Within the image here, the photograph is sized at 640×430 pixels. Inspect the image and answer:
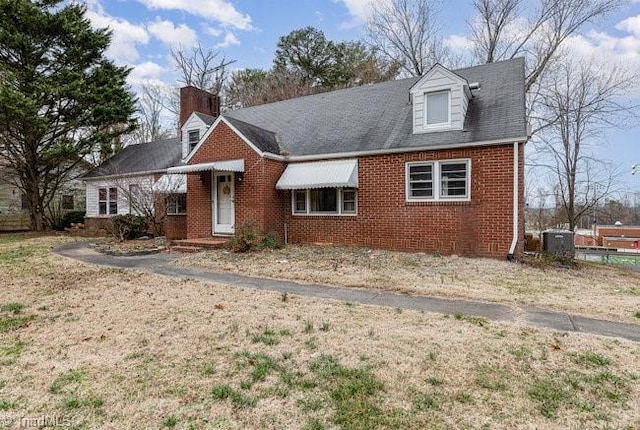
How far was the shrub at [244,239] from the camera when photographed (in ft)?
44.0

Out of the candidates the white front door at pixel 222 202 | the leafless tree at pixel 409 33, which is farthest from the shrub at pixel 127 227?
the leafless tree at pixel 409 33

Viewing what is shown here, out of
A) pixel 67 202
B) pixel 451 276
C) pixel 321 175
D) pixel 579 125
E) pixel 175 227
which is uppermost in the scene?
pixel 579 125

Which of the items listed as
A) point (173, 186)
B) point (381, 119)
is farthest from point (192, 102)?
point (381, 119)

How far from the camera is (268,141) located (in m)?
16.1

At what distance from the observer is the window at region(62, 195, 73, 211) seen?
28828mm

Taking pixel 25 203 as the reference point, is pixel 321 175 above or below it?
above

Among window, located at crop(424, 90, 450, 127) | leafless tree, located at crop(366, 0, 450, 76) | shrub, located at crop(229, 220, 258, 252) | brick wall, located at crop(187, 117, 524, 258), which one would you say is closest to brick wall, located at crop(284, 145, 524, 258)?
brick wall, located at crop(187, 117, 524, 258)

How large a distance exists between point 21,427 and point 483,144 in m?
12.5

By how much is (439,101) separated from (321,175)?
5063 mm

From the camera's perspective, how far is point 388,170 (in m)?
13.8

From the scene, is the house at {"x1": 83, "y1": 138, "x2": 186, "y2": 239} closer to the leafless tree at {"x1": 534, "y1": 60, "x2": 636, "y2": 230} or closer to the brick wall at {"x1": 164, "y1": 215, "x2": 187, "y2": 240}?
the brick wall at {"x1": 164, "y1": 215, "x2": 187, "y2": 240}

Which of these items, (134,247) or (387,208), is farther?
(134,247)

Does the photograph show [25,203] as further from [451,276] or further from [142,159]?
[451,276]

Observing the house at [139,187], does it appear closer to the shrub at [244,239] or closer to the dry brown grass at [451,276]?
the shrub at [244,239]
